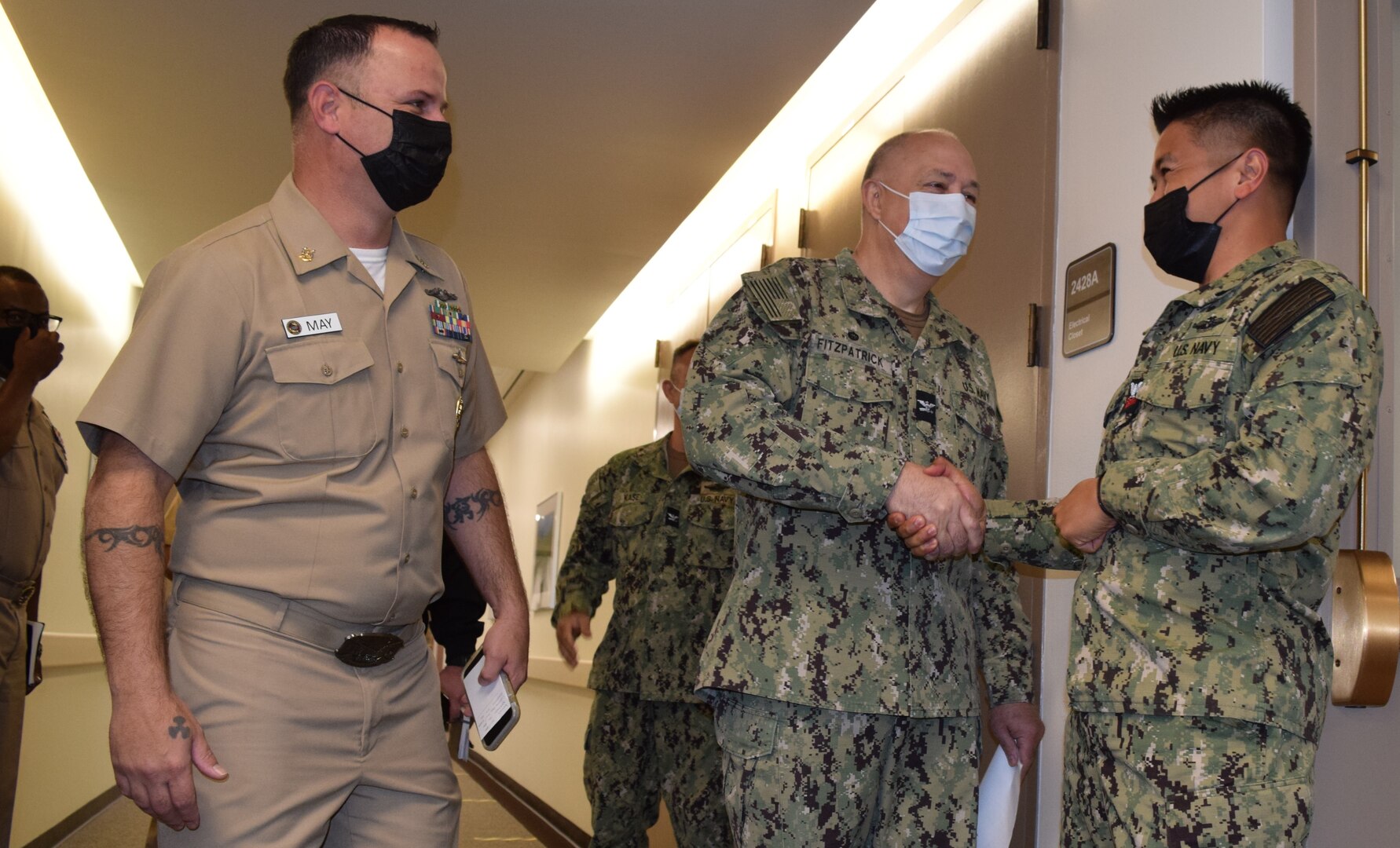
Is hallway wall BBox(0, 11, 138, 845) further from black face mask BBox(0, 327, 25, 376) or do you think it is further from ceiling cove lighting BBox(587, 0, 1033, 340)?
ceiling cove lighting BBox(587, 0, 1033, 340)

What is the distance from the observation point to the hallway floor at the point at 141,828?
18.7 feet

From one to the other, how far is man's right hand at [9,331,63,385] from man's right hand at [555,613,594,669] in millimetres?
1768

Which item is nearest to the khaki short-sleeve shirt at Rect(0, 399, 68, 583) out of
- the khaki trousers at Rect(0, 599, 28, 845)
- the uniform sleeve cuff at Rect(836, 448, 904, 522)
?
the khaki trousers at Rect(0, 599, 28, 845)

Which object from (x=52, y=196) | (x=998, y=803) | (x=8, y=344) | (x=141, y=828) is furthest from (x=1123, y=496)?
(x=141, y=828)

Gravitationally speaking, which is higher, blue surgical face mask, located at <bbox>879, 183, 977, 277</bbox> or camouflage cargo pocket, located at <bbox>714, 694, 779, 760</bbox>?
blue surgical face mask, located at <bbox>879, 183, 977, 277</bbox>

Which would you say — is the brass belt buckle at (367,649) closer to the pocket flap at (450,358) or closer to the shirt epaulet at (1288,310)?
the pocket flap at (450,358)

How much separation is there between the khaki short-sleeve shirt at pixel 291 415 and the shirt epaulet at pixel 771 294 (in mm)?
Answer: 585

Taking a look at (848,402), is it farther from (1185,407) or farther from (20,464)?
(20,464)

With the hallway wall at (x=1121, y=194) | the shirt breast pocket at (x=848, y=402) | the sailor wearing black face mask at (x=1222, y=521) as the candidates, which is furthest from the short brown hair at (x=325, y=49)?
the hallway wall at (x=1121, y=194)

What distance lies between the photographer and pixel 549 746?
7355 millimetres

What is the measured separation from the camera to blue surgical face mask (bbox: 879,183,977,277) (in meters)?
2.29

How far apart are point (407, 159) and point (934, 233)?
100 cm

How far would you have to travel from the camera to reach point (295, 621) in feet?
5.42

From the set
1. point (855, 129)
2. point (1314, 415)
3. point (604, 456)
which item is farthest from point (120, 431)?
point (604, 456)
